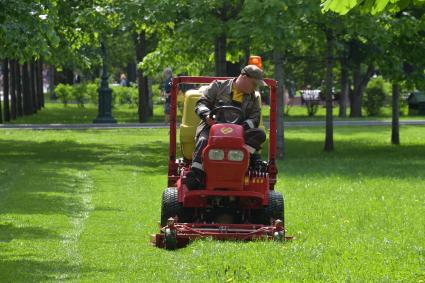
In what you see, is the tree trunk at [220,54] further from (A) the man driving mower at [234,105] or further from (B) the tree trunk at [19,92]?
(B) the tree trunk at [19,92]

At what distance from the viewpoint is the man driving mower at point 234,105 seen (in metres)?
13.2

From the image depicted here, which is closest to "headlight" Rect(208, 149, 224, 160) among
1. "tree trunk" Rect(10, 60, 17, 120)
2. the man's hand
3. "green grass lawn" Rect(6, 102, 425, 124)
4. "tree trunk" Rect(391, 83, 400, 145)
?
the man's hand

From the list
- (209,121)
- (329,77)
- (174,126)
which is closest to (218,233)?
(209,121)

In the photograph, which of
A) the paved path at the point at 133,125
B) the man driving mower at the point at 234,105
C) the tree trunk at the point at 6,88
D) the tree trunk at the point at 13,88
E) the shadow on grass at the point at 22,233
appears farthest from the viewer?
the tree trunk at the point at 13,88

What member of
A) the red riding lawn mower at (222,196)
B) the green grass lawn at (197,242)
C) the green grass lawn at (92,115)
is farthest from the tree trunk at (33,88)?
the red riding lawn mower at (222,196)

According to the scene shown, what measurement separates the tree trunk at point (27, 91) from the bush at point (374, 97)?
49.1 feet

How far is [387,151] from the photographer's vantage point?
3184 cm

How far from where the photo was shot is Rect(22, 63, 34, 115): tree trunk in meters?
51.5

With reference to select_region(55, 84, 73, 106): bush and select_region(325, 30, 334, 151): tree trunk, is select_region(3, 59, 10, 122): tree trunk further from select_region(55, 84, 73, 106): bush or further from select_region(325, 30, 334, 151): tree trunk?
select_region(325, 30, 334, 151): tree trunk

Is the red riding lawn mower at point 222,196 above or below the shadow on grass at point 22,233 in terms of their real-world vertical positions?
above

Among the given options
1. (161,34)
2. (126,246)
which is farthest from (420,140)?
(126,246)

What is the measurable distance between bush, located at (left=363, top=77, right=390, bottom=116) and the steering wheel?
41614mm

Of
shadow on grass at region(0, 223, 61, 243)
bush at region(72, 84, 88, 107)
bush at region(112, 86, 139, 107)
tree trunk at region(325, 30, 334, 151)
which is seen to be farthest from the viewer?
bush at region(72, 84, 88, 107)

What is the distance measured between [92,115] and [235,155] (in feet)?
139
